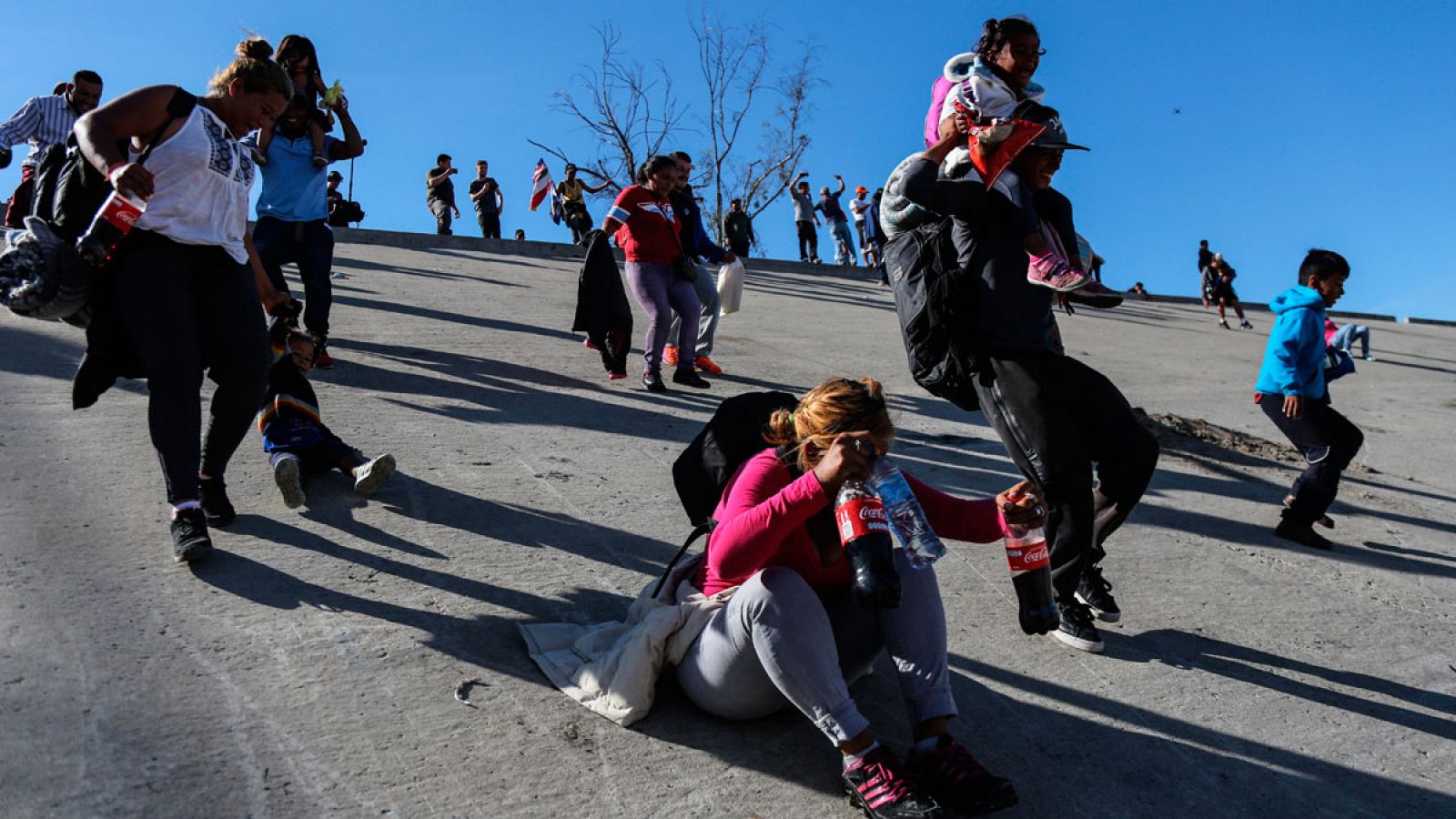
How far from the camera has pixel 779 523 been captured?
2742 mm

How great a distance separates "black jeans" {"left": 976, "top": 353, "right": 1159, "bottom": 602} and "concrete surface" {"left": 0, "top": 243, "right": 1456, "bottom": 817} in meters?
0.42

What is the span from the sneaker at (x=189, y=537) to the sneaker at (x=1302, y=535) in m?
4.79

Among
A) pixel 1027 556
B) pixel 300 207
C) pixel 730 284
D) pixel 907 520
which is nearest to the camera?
pixel 907 520

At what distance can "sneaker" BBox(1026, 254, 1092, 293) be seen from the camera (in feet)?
12.1

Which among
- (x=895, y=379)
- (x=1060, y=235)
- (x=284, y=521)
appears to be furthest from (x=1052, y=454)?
(x=895, y=379)

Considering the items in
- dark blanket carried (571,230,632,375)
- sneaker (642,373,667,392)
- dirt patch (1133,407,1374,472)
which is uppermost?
dark blanket carried (571,230,632,375)

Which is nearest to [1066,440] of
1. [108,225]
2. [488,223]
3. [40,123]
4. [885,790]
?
[885,790]

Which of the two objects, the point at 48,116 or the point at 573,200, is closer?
the point at 48,116

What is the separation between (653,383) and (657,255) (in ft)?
3.02

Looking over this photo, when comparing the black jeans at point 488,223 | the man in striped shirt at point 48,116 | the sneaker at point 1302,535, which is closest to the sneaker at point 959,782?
the sneaker at point 1302,535

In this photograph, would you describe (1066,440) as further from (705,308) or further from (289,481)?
(705,308)

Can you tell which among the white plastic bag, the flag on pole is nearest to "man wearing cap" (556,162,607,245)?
the flag on pole

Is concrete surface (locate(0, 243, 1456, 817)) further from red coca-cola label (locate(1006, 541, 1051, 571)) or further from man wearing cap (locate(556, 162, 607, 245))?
man wearing cap (locate(556, 162, 607, 245))

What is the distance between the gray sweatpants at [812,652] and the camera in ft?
8.92
